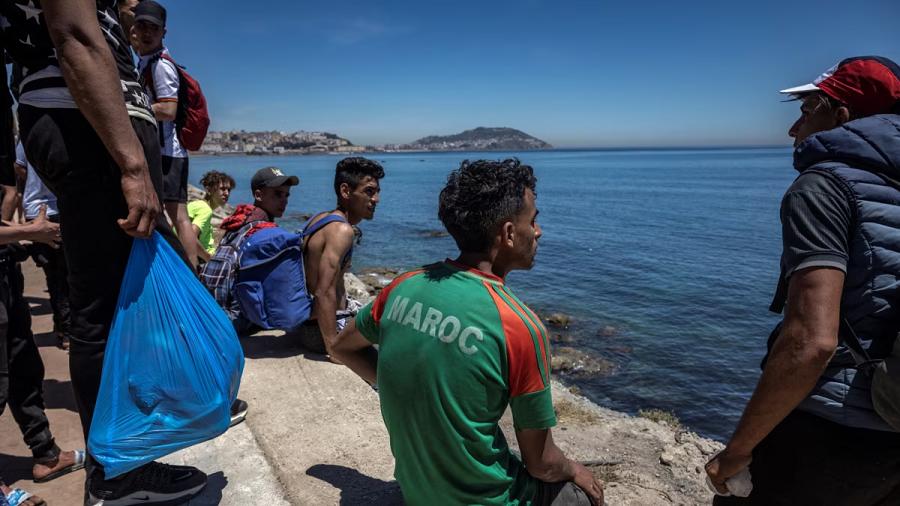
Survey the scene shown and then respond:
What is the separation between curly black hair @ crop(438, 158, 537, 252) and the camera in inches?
78.3

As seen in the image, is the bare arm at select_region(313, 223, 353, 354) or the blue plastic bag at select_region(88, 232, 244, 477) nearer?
the blue plastic bag at select_region(88, 232, 244, 477)

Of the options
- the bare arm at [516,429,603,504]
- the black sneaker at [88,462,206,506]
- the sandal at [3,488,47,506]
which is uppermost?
the bare arm at [516,429,603,504]

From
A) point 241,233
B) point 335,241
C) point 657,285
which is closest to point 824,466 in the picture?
point 335,241

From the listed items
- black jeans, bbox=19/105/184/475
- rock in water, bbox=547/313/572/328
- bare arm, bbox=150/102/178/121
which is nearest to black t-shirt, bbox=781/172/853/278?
black jeans, bbox=19/105/184/475

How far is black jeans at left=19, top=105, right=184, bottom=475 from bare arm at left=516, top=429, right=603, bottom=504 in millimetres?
1711

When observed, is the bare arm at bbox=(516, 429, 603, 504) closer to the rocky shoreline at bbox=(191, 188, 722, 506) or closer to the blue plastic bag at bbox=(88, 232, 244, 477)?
the rocky shoreline at bbox=(191, 188, 722, 506)

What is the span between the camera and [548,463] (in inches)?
78.3

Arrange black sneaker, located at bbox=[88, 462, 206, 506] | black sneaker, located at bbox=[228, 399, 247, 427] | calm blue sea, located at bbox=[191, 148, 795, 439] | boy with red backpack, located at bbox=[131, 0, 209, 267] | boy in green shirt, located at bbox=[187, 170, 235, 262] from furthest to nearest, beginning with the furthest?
calm blue sea, located at bbox=[191, 148, 795, 439] < boy in green shirt, located at bbox=[187, 170, 235, 262] < boy with red backpack, located at bbox=[131, 0, 209, 267] < black sneaker, located at bbox=[228, 399, 247, 427] < black sneaker, located at bbox=[88, 462, 206, 506]

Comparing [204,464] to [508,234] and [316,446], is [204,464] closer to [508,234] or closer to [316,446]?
[316,446]

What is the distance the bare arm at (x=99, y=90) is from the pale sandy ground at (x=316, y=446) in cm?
151

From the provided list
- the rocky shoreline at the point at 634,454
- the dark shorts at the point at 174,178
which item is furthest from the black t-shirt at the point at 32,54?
the rocky shoreline at the point at 634,454

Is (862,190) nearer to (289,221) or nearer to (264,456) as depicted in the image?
(264,456)

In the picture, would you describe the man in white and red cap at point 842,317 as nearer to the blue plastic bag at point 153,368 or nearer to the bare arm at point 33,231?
the blue plastic bag at point 153,368

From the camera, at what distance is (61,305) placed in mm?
5105
